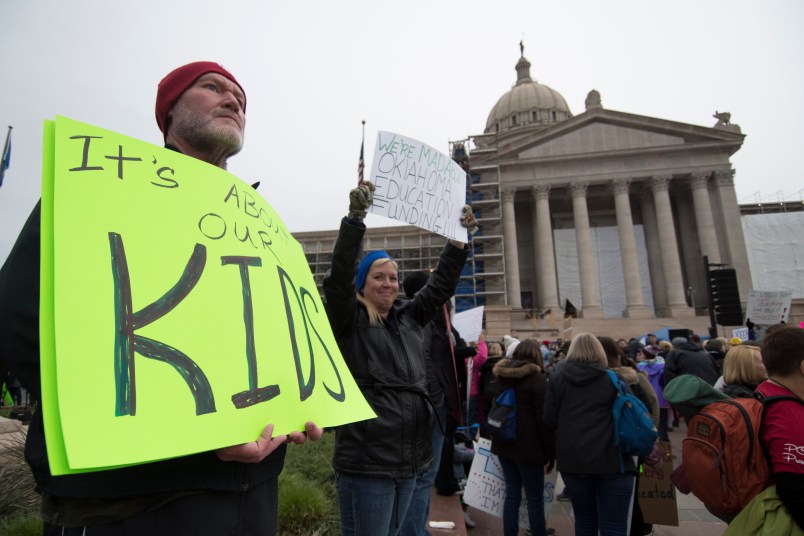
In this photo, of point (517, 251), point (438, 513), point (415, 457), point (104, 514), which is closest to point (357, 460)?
point (415, 457)

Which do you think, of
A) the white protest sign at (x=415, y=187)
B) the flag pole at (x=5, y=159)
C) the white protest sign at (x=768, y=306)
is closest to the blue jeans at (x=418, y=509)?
the white protest sign at (x=415, y=187)

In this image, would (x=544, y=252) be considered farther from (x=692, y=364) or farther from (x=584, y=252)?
(x=692, y=364)

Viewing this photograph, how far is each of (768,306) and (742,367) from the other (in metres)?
12.9

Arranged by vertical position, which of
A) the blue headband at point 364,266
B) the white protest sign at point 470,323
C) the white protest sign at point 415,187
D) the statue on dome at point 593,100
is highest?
the statue on dome at point 593,100

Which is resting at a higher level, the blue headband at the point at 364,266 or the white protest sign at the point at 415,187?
the white protest sign at the point at 415,187

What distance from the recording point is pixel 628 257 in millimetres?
33062

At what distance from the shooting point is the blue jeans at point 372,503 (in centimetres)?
215

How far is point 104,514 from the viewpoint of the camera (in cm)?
98

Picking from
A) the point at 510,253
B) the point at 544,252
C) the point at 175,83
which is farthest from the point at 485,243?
the point at 175,83

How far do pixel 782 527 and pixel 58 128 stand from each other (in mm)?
3056

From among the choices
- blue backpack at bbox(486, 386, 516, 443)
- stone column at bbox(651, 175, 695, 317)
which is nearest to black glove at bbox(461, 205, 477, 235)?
blue backpack at bbox(486, 386, 516, 443)

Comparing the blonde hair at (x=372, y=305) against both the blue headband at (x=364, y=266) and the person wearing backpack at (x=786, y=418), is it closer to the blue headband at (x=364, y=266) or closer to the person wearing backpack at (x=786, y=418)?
the blue headband at (x=364, y=266)

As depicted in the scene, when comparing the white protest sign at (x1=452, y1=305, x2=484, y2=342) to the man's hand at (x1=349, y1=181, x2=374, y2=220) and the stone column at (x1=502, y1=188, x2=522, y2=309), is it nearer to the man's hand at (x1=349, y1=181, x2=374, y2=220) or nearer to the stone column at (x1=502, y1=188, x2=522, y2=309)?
the man's hand at (x1=349, y1=181, x2=374, y2=220)

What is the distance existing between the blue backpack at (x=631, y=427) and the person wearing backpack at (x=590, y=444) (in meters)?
0.06
